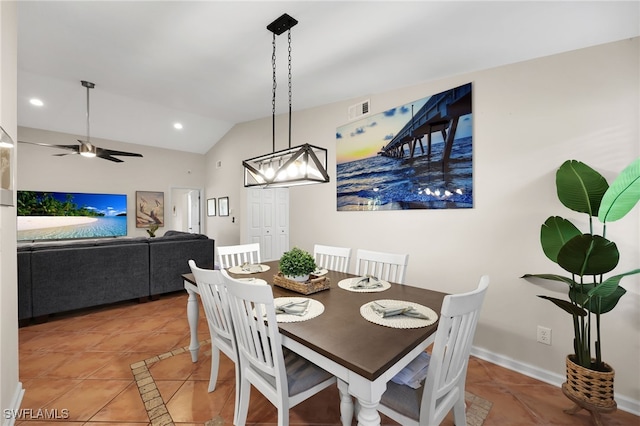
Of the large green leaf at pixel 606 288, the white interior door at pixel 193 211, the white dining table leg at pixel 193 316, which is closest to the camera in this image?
the large green leaf at pixel 606 288

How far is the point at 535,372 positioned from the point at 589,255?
1162 millimetres

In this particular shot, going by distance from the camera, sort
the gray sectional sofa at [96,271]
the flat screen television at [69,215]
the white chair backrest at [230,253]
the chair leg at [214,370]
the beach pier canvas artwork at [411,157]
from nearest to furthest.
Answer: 1. the chair leg at [214,370]
2. the beach pier canvas artwork at [411,157]
3. the white chair backrest at [230,253]
4. the gray sectional sofa at [96,271]
5. the flat screen television at [69,215]

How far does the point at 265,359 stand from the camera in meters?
1.25

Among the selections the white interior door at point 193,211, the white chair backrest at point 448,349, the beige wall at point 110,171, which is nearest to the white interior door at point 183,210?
the white interior door at point 193,211

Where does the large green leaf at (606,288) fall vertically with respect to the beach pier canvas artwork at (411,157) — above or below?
below

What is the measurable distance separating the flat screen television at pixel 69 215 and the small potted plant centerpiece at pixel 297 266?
5645 millimetres

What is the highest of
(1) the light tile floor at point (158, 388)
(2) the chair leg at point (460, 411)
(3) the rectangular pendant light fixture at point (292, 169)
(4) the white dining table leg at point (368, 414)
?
(3) the rectangular pendant light fixture at point (292, 169)

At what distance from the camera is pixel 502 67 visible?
2088 mm

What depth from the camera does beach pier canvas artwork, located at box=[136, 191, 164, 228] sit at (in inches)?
231

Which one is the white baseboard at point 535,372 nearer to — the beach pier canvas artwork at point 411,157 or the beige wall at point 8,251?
the beach pier canvas artwork at point 411,157

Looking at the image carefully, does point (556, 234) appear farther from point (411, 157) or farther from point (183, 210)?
point (183, 210)

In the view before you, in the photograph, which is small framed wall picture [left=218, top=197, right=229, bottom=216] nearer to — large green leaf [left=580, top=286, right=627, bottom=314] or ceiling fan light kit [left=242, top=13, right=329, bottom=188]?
ceiling fan light kit [left=242, top=13, right=329, bottom=188]

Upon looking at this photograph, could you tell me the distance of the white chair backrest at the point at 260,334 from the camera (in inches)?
44.1

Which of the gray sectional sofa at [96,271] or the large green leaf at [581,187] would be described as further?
the gray sectional sofa at [96,271]
